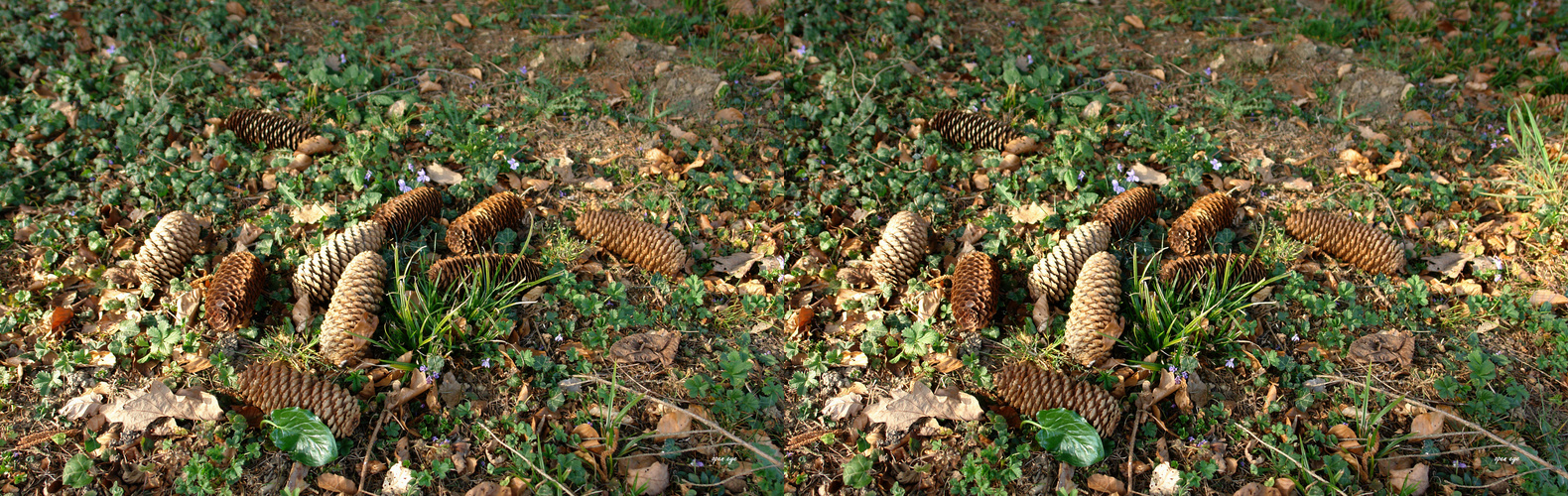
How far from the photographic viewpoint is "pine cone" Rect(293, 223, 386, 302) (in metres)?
3.25

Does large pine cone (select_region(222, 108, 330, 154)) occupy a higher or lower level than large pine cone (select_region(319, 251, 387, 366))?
higher

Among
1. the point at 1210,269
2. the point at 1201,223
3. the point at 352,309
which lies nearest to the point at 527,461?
the point at 352,309

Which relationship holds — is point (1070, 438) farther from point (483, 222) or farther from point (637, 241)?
point (483, 222)

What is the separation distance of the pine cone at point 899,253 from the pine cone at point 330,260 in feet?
6.58

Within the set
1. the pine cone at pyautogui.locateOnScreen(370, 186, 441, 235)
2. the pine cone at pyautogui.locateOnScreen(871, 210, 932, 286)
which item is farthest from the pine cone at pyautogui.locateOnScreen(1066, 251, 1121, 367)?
the pine cone at pyautogui.locateOnScreen(370, 186, 441, 235)

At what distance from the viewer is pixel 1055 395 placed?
2893mm

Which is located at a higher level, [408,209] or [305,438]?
[408,209]

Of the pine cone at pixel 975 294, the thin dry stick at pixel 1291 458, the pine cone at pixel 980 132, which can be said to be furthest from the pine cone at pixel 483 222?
the thin dry stick at pixel 1291 458

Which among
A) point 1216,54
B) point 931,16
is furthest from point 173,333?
point 1216,54

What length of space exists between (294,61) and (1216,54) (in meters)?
5.21

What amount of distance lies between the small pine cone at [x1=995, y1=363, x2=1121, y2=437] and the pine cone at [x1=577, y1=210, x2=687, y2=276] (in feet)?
4.41

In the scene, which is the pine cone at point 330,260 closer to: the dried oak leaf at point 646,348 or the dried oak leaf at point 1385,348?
the dried oak leaf at point 646,348

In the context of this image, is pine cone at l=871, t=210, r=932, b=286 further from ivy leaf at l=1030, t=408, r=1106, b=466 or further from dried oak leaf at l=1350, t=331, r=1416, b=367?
dried oak leaf at l=1350, t=331, r=1416, b=367

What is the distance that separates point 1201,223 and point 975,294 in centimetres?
111
